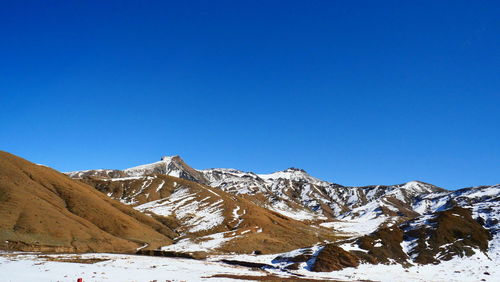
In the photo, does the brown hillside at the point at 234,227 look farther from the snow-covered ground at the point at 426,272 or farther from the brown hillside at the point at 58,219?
the snow-covered ground at the point at 426,272

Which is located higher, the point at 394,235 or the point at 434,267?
the point at 394,235

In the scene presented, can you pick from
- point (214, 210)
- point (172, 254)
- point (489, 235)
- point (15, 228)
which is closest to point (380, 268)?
point (489, 235)

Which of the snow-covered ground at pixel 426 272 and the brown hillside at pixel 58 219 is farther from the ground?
the brown hillside at pixel 58 219

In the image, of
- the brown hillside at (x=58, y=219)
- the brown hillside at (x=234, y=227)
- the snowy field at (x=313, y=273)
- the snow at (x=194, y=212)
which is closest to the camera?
the snowy field at (x=313, y=273)

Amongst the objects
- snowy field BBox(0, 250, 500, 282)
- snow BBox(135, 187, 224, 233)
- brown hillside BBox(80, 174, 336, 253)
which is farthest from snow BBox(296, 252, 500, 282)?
snow BBox(135, 187, 224, 233)

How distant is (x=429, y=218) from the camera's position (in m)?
84.7

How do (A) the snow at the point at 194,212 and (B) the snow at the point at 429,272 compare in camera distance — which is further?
(A) the snow at the point at 194,212

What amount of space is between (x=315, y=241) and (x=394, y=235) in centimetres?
6282

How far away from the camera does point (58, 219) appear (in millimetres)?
101875

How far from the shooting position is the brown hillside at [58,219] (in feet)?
291

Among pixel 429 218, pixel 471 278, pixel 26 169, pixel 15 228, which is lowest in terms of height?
pixel 471 278

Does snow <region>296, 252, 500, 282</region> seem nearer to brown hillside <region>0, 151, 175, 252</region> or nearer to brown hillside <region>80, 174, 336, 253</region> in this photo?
brown hillside <region>80, 174, 336, 253</region>

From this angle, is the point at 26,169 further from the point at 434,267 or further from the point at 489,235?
the point at 489,235

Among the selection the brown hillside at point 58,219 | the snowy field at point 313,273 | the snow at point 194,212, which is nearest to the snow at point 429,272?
the snowy field at point 313,273
